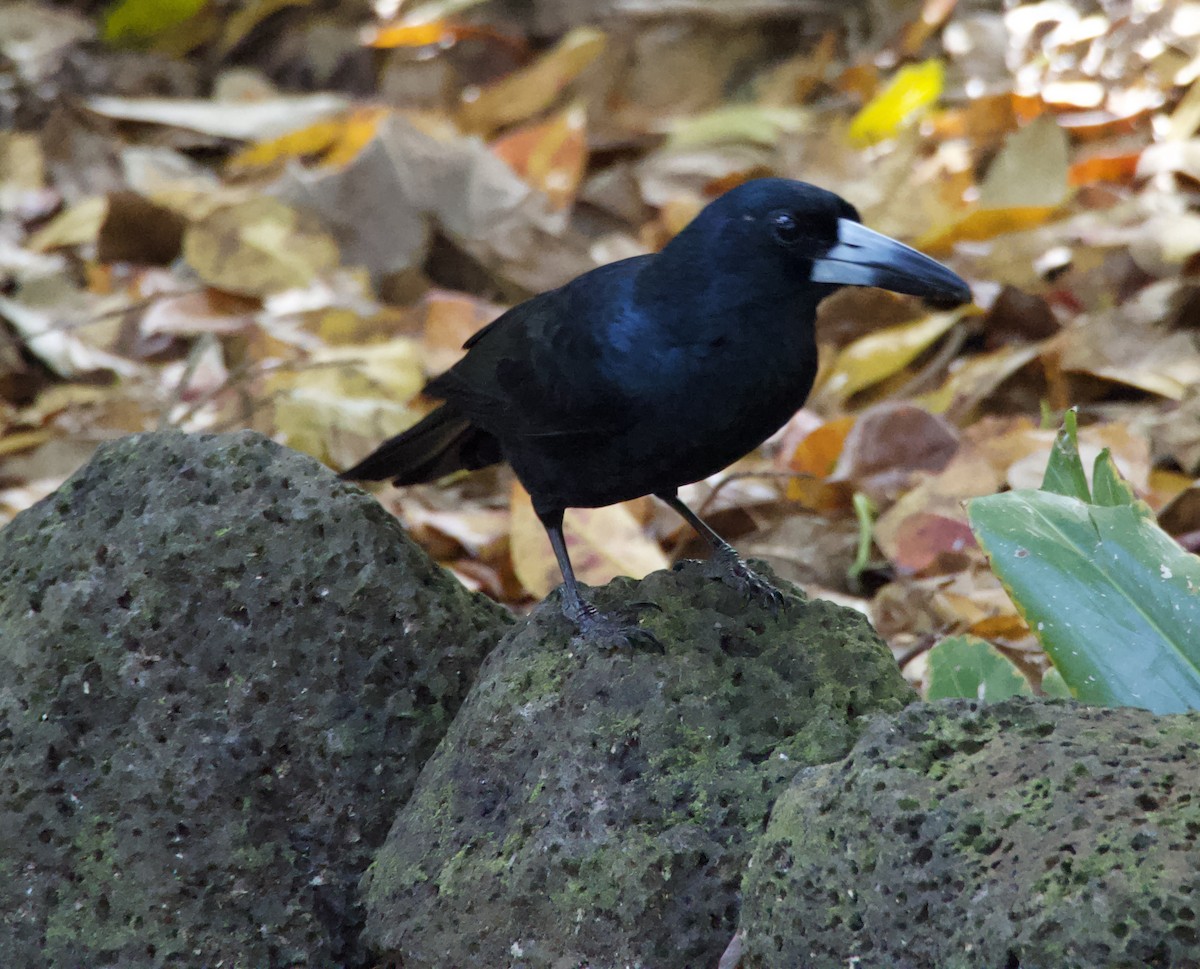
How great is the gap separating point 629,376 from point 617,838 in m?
0.94

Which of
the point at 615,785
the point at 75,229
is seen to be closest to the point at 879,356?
the point at 615,785

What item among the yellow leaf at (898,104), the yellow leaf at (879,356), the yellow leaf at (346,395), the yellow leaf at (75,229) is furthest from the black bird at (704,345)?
the yellow leaf at (75,229)

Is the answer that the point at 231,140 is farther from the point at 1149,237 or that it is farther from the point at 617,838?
the point at 617,838

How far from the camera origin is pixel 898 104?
6145 millimetres

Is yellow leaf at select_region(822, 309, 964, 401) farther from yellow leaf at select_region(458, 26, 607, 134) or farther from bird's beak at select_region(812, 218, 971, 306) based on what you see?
yellow leaf at select_region(458, 26, 607, 134)

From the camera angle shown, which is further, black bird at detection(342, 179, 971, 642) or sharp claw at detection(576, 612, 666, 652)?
black bird at detection(342, 179, 971, 642)

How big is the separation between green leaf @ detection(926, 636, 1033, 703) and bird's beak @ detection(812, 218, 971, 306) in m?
0.63

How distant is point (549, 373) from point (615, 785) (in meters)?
1.02

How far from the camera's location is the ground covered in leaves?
12.5 ft

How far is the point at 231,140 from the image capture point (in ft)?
22.5

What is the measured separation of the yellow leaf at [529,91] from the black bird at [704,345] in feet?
14.0

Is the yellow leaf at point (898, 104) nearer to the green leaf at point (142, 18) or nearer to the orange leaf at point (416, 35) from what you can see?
the orange leaf at point (416, 35)

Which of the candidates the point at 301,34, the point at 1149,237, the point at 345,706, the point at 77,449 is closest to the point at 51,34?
the point at 301,34

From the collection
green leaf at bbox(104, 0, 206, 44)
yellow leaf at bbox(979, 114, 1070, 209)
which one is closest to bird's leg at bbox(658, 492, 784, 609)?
yellow leaf at bbox(979, 114, 1070, 209)
